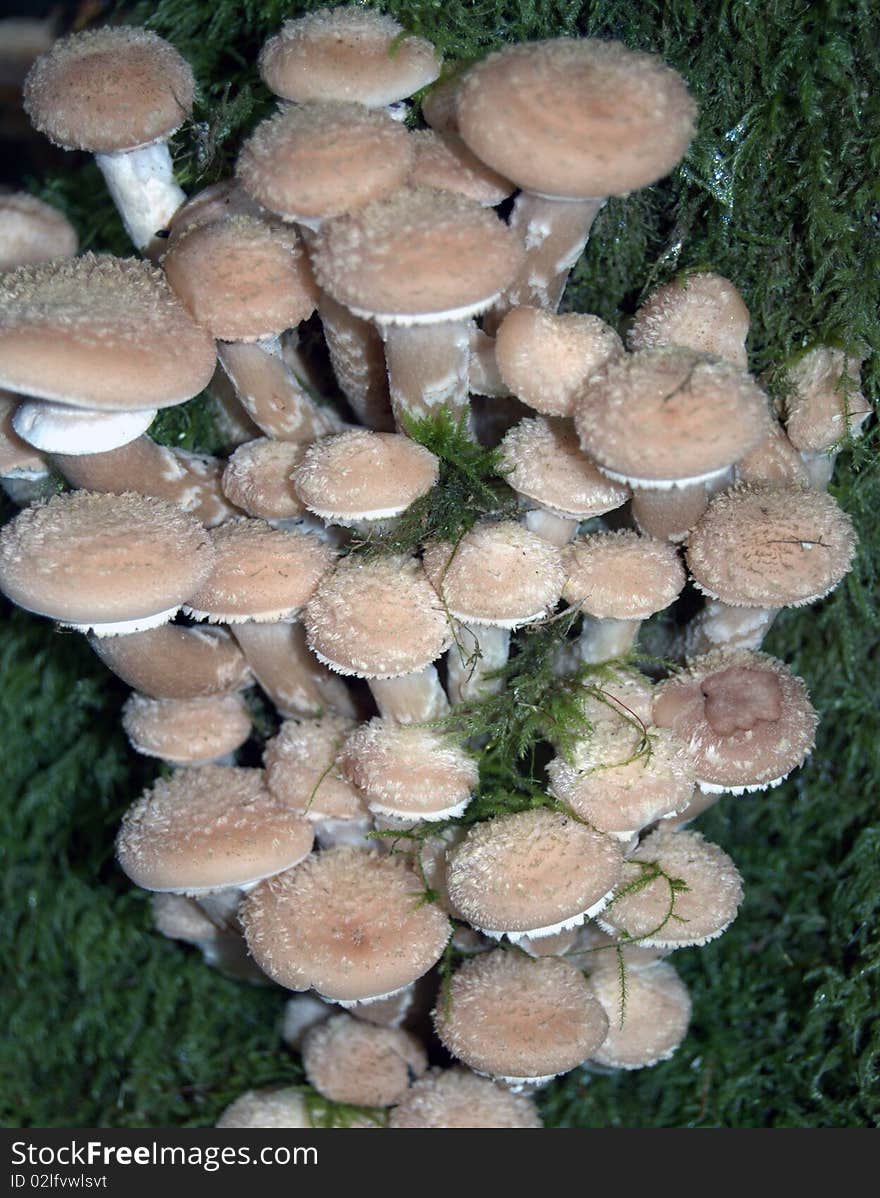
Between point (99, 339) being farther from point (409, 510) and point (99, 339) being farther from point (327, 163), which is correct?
point (409, 510)

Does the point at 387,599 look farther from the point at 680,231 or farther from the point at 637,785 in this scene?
the point at 680,231

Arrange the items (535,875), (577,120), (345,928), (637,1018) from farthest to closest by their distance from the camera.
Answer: (637,1018), (345,928), (535,875), (577,120)

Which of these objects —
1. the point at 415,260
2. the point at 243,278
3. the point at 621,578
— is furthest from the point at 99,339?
the point at 621,578

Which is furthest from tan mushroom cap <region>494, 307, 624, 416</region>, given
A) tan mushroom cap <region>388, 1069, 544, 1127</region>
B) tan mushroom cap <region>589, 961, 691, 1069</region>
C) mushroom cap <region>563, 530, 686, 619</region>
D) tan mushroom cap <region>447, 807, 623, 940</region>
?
tan mushroom cap <region>388, 1069, 544, 1127</region>

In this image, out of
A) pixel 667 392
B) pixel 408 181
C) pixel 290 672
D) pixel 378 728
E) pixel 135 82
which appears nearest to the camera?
pixel 667 392

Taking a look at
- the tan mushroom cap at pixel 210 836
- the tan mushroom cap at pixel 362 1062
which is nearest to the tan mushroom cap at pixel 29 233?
the tan mushroom cap at pixel 210 836

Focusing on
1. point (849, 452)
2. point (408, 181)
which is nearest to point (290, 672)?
point (408, 181)
